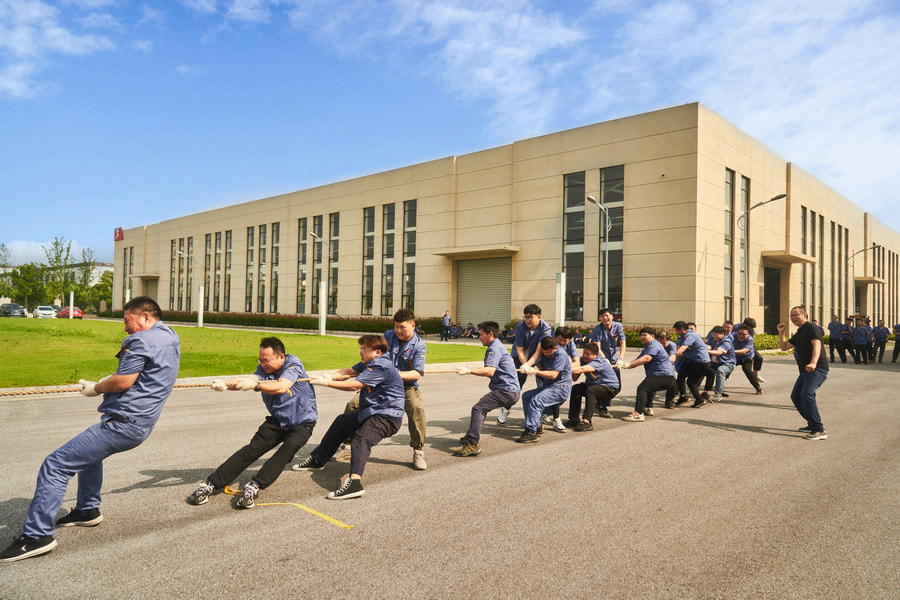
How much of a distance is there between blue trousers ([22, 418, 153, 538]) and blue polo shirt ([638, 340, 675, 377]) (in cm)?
845

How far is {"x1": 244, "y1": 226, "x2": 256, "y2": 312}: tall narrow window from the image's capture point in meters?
55.6

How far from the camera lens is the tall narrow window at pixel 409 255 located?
41.7 m

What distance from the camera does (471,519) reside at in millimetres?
4766

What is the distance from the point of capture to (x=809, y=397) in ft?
27.6

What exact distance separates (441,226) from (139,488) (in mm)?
35161

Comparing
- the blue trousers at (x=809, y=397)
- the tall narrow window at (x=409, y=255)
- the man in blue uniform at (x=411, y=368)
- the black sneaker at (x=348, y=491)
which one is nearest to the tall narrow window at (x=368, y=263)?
the tall narrow window at (x=409, y=255)

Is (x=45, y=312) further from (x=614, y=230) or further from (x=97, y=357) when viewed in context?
(x=614, y=230)

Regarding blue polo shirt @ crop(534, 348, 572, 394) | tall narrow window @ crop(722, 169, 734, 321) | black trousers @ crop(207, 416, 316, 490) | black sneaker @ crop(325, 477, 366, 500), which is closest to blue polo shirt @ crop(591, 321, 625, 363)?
blue polo shirt @ crop(534, 348, 572, 394)

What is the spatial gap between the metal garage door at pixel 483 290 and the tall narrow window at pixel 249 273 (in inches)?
1015

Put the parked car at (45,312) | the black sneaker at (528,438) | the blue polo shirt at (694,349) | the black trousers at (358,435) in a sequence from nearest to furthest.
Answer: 1. the black trousers at (358,435)
2. the black sneaker at (528,438)
3. the blue polo shirt at (694,349)
4. the parked car at (45,312)

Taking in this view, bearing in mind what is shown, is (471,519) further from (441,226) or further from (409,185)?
(409,185)

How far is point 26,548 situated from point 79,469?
0.57 meters

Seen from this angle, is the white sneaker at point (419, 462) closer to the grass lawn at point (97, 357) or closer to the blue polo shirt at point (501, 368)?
the blue polo shirt at point (501, 368)

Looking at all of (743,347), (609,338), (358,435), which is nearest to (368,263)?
(743,347)
